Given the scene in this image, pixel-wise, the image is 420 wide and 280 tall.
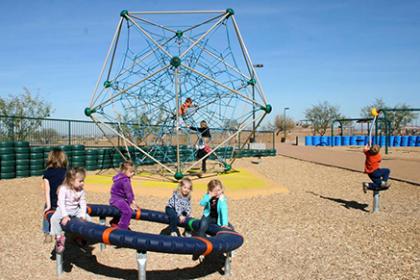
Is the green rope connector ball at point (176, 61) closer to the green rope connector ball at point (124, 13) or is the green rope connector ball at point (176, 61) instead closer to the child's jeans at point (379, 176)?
the green rope connector ball at point (124, 13)

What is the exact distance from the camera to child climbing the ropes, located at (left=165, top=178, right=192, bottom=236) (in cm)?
549

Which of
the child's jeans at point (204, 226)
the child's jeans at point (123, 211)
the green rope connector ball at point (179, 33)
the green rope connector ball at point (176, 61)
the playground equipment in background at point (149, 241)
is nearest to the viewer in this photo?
the playground equipment in background at point (149, 241)

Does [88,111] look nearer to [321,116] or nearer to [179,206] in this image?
[179,206]

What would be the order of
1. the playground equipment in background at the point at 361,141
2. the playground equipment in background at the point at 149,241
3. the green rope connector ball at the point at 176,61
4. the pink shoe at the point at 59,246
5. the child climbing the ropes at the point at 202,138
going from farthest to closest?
the playground equipment in background at the point at 361,141 < the child climbing the ropes at the point at 202,138 < the green rope connector ball at the point at 176,61 < the pink shoe at the point at 59,246 < the playground equipment in background at the point at 149,241

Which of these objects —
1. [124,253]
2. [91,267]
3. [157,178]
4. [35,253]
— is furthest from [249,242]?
[157,178]

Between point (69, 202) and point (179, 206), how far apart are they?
155cm

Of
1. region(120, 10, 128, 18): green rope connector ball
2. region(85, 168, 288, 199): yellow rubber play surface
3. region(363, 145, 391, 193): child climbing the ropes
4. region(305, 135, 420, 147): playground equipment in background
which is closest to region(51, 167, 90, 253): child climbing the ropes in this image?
region(85, 168, 288, 199): yellow rubber play surface

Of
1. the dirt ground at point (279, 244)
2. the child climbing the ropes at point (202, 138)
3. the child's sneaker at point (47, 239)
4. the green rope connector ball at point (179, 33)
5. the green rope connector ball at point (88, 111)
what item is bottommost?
the dirt ground at point (279, 244)

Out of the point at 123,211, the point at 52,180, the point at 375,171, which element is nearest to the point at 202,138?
the point at 375,171

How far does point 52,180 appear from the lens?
5387mm

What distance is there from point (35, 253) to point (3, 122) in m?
11.8

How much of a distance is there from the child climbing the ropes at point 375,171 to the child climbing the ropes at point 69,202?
18.6 ft

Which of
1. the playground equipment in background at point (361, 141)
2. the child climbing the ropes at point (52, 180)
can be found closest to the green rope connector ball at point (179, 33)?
the child climbing the ropes at point (52, 180)

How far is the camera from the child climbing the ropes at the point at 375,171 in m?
7.88
